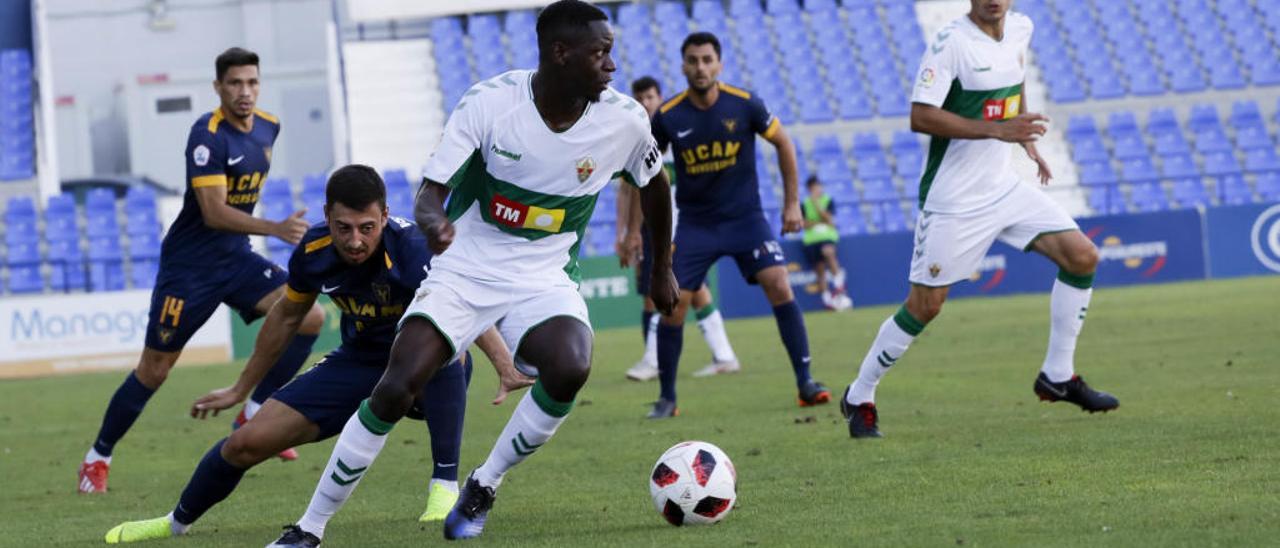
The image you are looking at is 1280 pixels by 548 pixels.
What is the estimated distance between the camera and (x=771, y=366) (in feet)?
48.9

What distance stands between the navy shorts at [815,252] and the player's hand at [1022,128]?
1575cm

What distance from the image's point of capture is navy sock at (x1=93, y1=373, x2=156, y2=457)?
909 centimetres

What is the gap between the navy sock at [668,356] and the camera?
11.0 meters

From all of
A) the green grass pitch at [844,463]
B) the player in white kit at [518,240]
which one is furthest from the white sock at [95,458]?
the player in white kit at [518,240]

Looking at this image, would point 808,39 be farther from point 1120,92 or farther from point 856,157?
point 1120,92

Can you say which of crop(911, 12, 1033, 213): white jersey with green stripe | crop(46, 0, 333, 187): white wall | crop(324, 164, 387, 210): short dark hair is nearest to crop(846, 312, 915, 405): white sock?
crop(911, 12, 1033, 213): white jersey with green stripe

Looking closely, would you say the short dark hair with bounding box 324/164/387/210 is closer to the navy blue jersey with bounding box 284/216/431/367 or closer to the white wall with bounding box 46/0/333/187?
the navy blue jersey with bounding box 284/216/431/367

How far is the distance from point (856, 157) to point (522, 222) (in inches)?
973

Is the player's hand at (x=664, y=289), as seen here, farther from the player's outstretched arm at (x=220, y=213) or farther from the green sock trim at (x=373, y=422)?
the player's outstretched arm at (x=220, y=213)

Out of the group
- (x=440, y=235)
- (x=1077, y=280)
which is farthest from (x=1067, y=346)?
(x=440, y=235)

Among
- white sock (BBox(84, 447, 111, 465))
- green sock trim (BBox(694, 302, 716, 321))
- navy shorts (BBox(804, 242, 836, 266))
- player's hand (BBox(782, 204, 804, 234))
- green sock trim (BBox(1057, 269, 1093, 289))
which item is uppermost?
player's hand (BBox(782, 204, 804, 234))

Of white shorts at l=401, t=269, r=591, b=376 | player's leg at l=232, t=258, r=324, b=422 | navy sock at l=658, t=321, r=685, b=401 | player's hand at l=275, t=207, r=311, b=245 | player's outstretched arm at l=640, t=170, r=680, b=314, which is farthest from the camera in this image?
navy sock at l=658, t=321, r=685, b=401

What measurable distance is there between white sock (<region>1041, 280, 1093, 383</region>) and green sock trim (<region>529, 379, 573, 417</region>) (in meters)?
3.71

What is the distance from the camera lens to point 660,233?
675 centimetres
